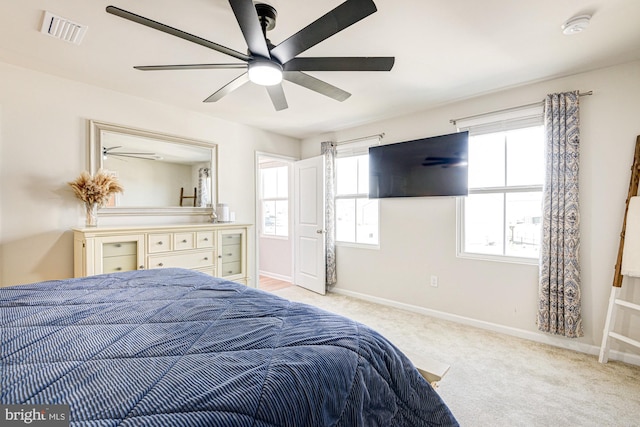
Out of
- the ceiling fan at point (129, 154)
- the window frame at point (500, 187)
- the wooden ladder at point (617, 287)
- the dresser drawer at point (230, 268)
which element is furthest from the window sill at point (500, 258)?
the ceiling fan at point (129, 154)

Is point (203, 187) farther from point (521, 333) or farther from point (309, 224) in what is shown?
point (521, 333)

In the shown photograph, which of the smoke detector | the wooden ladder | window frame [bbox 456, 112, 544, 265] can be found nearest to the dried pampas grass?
window frame [bbox 456, 112, 544, 265]

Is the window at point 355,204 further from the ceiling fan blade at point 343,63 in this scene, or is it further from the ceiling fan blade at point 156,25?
the ceiling fan blade at point 156,25

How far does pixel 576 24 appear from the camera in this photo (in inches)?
75.7

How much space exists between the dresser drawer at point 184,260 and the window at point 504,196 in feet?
9.55

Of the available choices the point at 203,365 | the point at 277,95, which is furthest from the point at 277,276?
the point at 203,365

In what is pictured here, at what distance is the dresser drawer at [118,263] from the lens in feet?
8.59

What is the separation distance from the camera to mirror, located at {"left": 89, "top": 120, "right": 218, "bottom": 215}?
2996 millimetres

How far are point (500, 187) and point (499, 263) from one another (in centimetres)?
81

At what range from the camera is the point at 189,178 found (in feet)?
12.0

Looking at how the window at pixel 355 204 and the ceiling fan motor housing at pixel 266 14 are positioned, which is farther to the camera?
the window at pixel 355 204

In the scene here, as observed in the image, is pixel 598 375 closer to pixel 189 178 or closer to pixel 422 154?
pixel 422 154

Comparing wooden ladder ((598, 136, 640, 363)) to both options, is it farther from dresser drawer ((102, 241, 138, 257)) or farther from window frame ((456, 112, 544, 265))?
dresser drawer ((102, 241, 138, 257))

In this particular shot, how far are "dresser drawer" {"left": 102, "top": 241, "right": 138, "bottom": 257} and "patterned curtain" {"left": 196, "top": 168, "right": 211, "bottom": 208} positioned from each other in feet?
3.40
